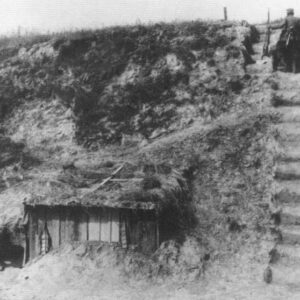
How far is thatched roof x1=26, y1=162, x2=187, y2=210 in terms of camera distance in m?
11.4

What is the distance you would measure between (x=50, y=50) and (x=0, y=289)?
36.5 ft

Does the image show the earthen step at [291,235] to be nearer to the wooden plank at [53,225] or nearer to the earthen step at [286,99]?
the earthen step at [286,99]

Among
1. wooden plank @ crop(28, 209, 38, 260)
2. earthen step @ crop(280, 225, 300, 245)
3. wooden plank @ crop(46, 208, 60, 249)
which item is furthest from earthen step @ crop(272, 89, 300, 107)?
wooden plank @ crop(28, 209, 38, 260)

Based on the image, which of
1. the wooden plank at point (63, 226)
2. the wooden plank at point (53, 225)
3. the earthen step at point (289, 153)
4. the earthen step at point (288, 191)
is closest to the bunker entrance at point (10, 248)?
the wooden plank at point (53, 225)

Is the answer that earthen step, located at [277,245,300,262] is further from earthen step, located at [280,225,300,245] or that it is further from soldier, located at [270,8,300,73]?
soldier, located at [270,8,300,73]

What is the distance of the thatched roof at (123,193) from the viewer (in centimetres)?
1142

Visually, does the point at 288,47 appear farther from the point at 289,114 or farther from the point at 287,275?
the point at 287,275

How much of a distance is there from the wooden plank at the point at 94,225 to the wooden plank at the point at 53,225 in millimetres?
948

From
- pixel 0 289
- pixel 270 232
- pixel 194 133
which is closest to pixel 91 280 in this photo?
pixel 0 289

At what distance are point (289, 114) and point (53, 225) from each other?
7.94 m

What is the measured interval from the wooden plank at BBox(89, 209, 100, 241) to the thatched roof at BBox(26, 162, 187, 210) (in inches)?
9.8

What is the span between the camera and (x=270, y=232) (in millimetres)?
11547

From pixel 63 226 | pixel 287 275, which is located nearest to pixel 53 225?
pixel 63 226

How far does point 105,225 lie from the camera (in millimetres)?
11555
